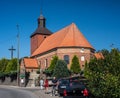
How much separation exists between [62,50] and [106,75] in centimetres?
5148

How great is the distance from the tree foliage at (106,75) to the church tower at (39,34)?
220ft

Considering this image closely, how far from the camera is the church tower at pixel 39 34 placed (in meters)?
86.2

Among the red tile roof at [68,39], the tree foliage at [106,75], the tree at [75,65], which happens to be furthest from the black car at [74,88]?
the red tile roof at [68,39]

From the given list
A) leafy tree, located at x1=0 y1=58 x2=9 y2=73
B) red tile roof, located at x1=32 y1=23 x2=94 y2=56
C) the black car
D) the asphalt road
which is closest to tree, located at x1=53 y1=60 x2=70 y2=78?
red tile roof, located at x1=32 y1=23 x2=94 y2=56

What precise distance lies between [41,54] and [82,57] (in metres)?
13.9

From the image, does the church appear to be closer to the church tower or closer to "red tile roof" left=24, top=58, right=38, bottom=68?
"red tile roof" left=24, top=58, right=38, bottom=68

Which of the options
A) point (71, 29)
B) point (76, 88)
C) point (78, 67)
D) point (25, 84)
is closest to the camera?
point (76, 88)

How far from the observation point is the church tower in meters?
86.2

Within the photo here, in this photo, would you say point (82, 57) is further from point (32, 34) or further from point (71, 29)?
point (32, 34)

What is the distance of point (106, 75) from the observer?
17141 millimetres

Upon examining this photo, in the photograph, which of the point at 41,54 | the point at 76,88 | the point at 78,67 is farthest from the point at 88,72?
the point at 41,54

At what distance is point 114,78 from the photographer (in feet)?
54.4

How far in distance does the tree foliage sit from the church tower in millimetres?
67093

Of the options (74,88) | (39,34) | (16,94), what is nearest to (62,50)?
(39,34)
